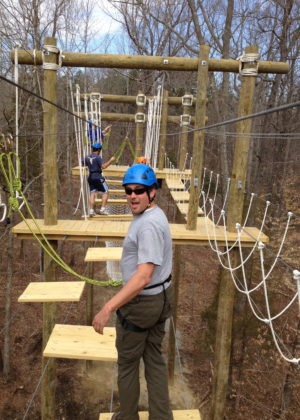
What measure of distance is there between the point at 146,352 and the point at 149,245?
30.9 inches

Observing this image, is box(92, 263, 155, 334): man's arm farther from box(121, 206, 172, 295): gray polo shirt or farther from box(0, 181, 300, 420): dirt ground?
box(0, 181, 300, 420): dirt ground

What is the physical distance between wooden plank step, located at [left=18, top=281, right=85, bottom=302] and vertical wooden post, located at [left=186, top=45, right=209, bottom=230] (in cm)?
146

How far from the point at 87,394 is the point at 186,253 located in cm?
753

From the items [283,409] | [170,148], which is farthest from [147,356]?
[170,148]

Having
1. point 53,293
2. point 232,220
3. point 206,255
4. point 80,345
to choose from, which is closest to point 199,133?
point 232,220

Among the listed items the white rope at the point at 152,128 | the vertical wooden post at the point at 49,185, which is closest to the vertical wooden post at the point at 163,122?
the white rope at the point at 152,128

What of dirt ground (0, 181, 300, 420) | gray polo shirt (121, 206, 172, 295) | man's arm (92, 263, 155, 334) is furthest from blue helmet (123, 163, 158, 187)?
dirt ground (0, 181, 300, 420)

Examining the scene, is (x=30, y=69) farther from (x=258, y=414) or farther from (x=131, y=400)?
(x=258, y=414)

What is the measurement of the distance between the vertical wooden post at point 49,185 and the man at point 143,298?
169cm

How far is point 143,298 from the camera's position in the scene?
185cm

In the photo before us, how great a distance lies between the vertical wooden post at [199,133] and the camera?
3.52m

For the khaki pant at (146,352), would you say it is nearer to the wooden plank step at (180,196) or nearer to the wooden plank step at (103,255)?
the wooden plank step at (103,255)

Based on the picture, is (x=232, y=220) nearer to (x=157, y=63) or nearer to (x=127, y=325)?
(x=157, y=63)

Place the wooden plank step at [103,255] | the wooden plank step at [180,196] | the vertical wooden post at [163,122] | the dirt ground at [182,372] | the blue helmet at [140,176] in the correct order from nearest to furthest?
the blue helmet at [140,176], the wooden plank step at [103,255], the wooden plank step at [180,196], the dirt ground at [182,372], the vertical wooden post at [163,122]
